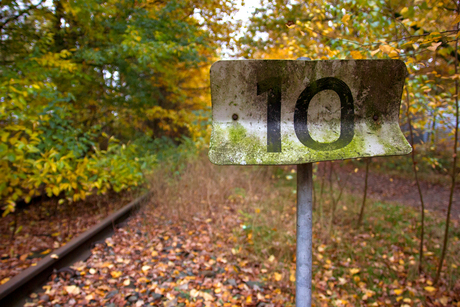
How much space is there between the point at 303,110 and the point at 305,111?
12mm

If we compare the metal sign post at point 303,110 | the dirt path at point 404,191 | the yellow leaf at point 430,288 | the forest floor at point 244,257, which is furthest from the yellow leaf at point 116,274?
the dirt path at point 404,191

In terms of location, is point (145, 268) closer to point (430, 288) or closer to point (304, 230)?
point (304, 230)

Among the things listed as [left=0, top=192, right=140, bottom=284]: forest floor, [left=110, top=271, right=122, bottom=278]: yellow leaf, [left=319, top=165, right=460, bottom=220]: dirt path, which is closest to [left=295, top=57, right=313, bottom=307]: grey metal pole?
[left=110, top=271, right=122, bottom=278]: yellow leaf

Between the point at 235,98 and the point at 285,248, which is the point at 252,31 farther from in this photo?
the point at 235,98

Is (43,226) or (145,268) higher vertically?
(43,226)

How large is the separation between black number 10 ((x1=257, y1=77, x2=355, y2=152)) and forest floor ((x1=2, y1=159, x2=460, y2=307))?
2.34m

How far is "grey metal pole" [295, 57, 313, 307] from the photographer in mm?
1500

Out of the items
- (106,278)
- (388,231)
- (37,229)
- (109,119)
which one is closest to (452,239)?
(388,231)

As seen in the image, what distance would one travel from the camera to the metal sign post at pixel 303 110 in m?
1.29

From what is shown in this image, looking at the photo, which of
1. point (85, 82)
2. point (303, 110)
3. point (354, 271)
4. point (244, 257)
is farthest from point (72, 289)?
point (85, 82)

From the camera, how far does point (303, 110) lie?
1360mm

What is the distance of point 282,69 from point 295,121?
0.27 meters

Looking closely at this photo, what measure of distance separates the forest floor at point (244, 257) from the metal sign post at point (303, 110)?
2.32m

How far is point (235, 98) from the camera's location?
131 cm
